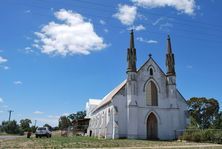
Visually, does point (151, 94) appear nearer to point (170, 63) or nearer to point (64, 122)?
point (170, 63)

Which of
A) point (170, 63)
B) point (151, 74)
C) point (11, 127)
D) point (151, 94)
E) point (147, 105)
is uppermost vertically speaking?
point (170, 63)

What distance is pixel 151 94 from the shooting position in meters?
45.5

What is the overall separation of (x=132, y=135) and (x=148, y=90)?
25.4ft

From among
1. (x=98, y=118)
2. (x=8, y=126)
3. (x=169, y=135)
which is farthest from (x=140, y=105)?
(x=8, y=126)

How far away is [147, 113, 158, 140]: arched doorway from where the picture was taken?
4459 cm

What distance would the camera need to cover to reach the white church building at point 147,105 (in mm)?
42625

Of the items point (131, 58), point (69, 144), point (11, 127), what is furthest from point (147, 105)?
point (11, 127)

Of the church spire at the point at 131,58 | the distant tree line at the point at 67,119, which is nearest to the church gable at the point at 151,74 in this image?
the church spire at the point at 131,58

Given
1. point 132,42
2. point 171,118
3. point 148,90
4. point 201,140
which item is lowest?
point 201,140

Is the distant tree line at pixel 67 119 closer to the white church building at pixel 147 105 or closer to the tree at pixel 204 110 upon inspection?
the tree at pixel 204 110

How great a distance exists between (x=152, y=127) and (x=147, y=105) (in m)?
3.61

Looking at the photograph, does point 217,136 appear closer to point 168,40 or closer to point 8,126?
point 168,40

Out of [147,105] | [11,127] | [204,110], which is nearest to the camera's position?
[147,105]

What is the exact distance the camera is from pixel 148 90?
45.3 meters
